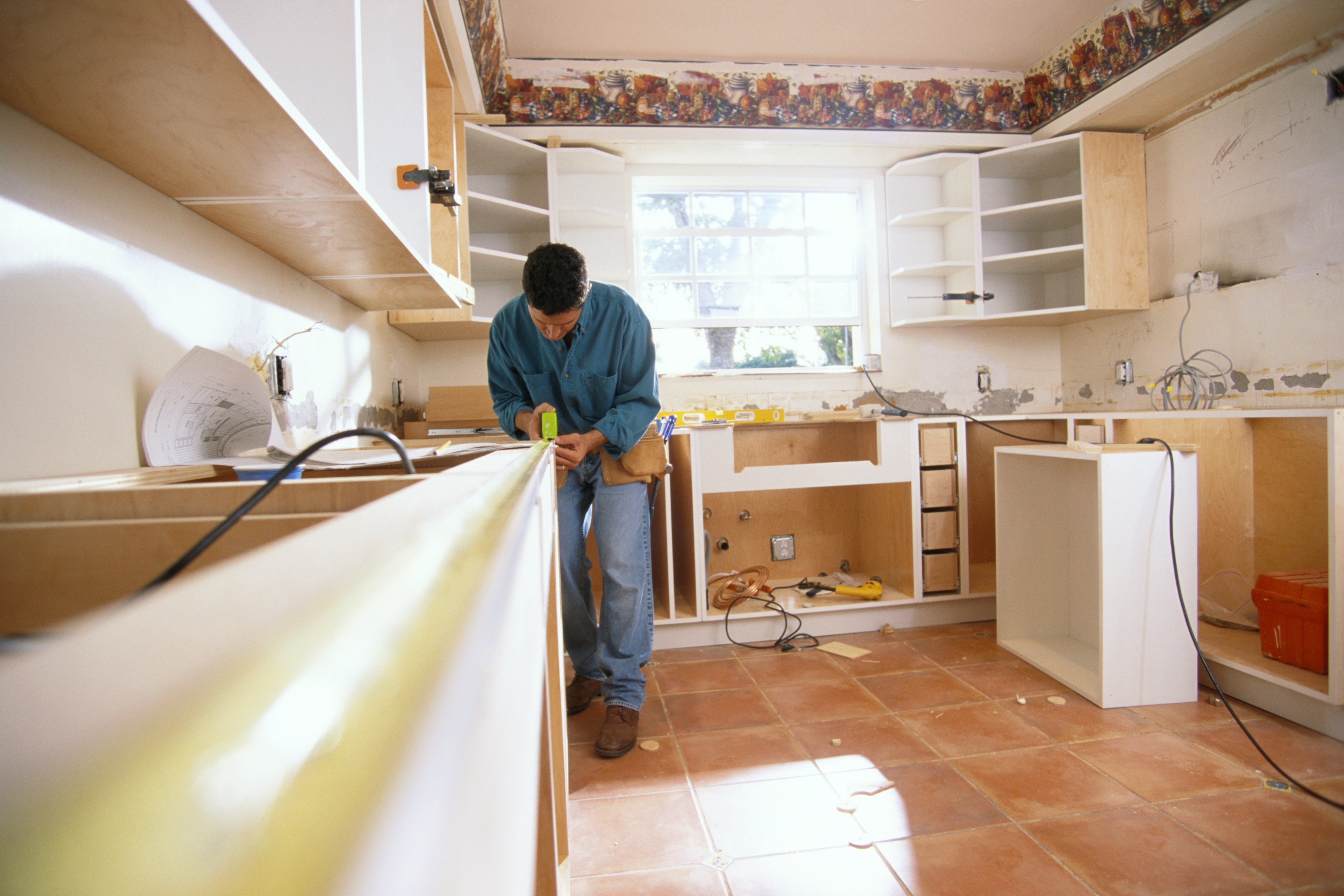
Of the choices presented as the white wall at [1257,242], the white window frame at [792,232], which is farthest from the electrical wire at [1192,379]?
the white window frame at [792,232]

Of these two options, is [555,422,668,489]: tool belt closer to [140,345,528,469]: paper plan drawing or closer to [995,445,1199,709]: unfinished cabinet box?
[140,345,528,469]: paper plan drawing

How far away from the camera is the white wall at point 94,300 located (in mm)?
859

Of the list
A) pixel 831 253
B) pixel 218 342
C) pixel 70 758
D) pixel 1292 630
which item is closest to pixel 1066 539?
pixel 1292 630

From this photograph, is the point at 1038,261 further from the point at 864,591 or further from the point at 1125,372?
the point at 864,591

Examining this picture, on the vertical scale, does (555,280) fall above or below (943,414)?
above

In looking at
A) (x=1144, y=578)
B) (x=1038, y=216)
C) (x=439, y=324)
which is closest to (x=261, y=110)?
(x=439, y=324)

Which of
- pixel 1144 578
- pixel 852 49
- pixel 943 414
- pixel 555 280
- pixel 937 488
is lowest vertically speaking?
pixel 1144 578

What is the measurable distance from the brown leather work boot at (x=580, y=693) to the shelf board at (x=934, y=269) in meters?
2.60

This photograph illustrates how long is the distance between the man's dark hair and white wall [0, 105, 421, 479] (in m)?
0.60

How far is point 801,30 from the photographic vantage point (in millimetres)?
3139

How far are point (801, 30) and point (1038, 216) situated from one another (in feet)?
5.10

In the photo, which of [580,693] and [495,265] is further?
[495,265]

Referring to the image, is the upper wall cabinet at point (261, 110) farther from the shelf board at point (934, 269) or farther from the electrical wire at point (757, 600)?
the shelf board at point (934, 269)

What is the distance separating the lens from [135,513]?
60cm
